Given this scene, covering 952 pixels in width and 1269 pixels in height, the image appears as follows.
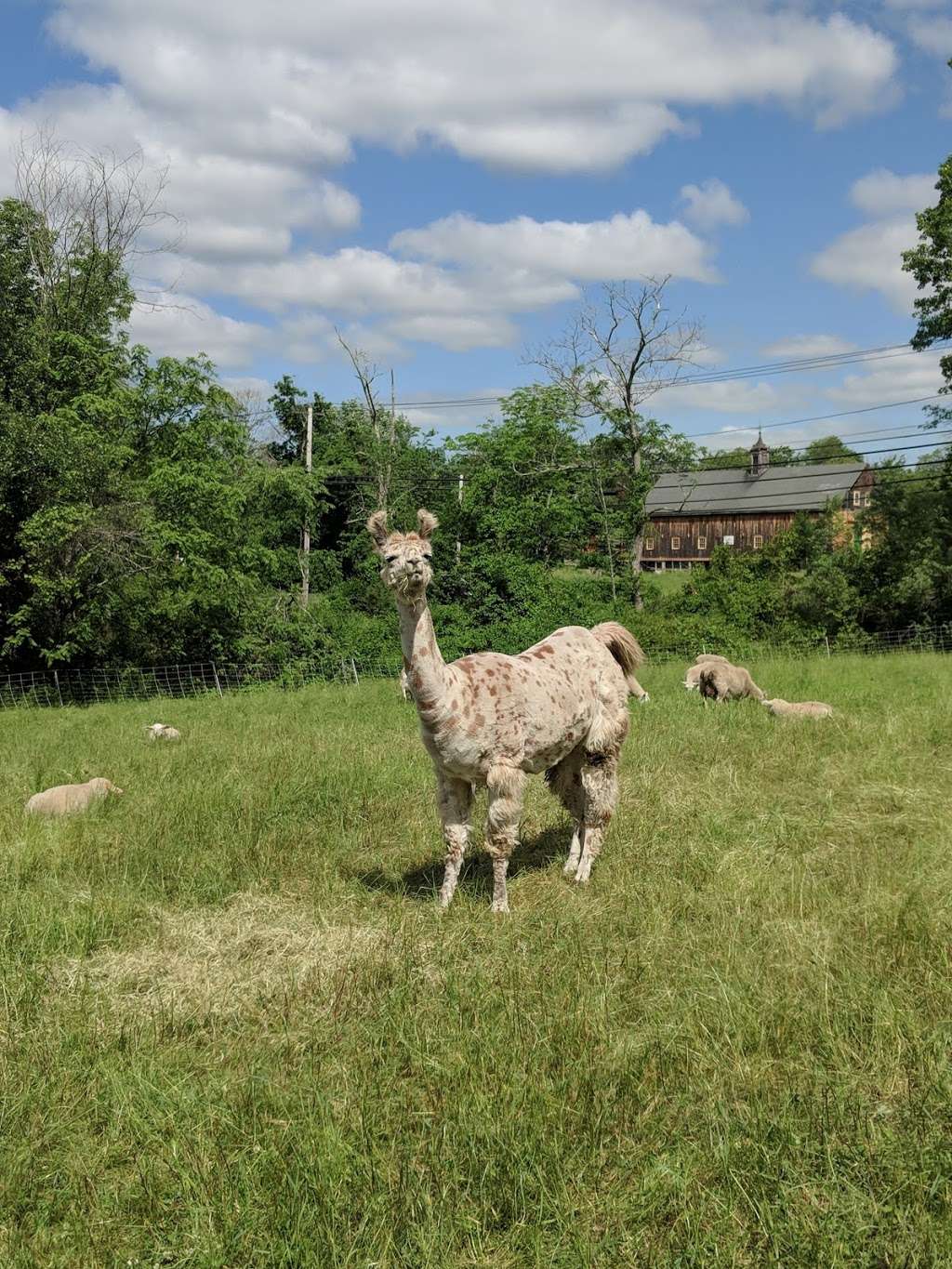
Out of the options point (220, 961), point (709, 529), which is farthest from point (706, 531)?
point (220, 961)

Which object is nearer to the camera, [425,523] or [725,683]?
[425,523]

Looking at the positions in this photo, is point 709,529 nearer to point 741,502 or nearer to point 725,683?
point 741,502

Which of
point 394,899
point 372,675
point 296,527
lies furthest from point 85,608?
point 394,899

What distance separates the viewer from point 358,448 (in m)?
36.1

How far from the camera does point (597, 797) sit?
6918mm

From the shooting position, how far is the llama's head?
18.3 ft

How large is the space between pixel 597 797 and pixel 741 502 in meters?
62.4

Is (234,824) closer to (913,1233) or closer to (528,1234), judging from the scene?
(528,1234)

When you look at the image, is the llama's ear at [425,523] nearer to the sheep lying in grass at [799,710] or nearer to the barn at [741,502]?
the sheep lying in grass at [799,710]

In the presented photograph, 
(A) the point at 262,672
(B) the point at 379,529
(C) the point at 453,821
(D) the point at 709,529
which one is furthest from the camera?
(D) the point at 709,529

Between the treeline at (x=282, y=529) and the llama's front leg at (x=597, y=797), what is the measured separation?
17.0 m

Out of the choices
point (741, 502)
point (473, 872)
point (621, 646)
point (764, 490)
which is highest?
point (764, 490)

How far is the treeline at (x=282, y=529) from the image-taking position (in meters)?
21.6

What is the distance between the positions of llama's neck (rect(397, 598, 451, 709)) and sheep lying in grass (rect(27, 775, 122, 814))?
4.36 meters
